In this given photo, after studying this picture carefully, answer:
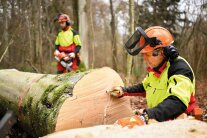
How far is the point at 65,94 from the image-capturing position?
134 inches

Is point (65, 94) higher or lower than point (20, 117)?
higher

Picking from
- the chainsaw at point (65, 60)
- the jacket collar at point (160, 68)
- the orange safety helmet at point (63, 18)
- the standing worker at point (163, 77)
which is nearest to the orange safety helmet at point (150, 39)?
the standing worker at point (163, 77)

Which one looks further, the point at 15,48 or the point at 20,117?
the point at 15,48

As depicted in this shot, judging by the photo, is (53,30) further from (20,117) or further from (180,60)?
(180,60)

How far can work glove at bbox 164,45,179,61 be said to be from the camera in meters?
3.04

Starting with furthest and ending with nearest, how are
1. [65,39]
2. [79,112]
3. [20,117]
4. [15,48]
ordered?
[15,48] → [65,39] → [20,117] → [79,112]

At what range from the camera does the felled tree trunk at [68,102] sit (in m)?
3.28

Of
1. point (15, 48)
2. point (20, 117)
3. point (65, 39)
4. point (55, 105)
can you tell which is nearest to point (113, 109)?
point (55, 105)

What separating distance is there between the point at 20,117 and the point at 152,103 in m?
1.71

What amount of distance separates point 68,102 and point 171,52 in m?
1.15

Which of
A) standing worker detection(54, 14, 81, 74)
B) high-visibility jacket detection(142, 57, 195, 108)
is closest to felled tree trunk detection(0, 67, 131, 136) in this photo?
high-visibility jacket detection(142, 57, 195, 108)

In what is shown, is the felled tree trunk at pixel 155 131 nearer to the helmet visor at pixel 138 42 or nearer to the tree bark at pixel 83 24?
the helmet visor at pixel 138 42

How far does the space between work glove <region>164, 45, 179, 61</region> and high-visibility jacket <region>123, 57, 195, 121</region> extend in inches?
2.1

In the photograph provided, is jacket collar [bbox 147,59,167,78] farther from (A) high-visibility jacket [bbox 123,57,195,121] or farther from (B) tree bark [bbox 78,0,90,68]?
(B) tree bark [bbox 78,0,90,68]
